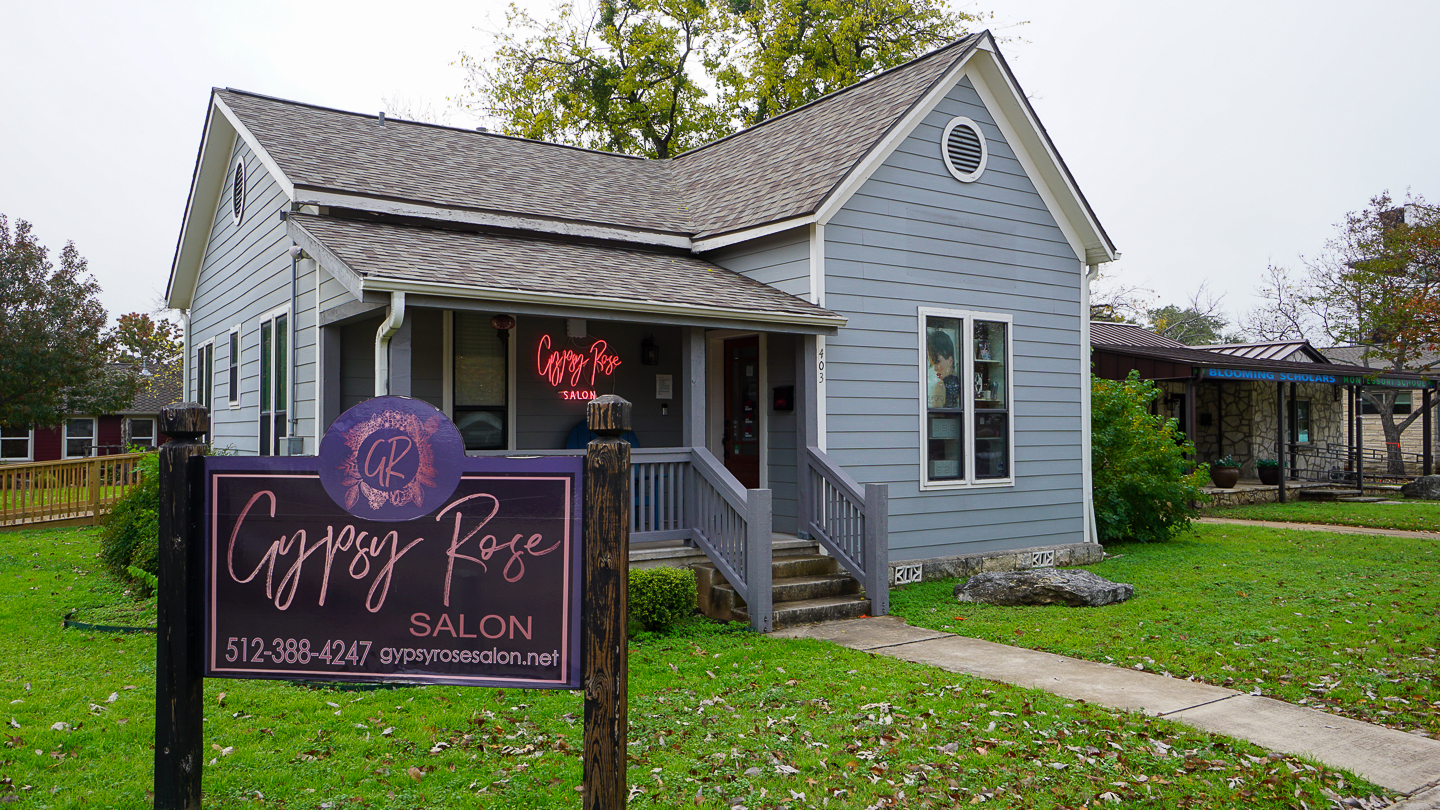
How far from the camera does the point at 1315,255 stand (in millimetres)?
31391

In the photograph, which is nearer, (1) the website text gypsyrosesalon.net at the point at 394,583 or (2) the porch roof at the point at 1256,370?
(1) the website text gypsyrosesalon.net at the point at 394,583

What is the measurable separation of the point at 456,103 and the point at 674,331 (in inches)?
751

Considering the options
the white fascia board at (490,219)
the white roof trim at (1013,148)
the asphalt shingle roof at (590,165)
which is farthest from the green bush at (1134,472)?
the white fascia board at (490,219)

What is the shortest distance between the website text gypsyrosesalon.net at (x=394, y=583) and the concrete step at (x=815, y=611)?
14.9 feet

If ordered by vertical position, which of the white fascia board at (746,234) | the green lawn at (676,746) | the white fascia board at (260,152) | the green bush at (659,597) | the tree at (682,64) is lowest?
the green lawn at (676,746)

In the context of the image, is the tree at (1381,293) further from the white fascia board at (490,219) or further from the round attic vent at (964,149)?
the white fascia board at (490,219)

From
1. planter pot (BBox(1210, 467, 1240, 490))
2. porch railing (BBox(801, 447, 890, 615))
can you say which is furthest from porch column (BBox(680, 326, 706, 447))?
planter pot (BBox(1210, 467, 1240, 490))

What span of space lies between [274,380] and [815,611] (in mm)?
6465

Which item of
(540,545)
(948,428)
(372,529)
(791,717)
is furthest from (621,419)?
(948,428)

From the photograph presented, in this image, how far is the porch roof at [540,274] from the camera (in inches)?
273

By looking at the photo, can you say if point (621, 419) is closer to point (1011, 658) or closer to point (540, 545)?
point (540, 545)

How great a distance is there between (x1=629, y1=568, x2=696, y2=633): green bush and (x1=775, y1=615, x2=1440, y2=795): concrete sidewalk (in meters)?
0.86

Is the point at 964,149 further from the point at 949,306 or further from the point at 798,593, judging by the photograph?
the point at 798,593

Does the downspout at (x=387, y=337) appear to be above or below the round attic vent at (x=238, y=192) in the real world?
below
